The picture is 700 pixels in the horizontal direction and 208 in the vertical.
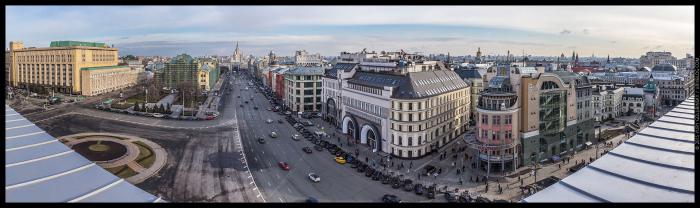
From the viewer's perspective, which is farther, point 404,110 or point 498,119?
point 404,110

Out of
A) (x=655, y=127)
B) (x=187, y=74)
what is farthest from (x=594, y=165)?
(x=187, y=74)

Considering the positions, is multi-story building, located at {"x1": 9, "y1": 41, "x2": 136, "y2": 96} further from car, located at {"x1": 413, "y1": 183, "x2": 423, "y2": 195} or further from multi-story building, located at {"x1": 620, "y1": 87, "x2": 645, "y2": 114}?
multi-story building, located at {"x1": 620, "y1": 87, "x2": 645, "y2": 114}

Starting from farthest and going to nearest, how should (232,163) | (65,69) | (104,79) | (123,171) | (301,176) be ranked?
(104,79)
(65,69)
(232,163)
(301,176)
(123,171)

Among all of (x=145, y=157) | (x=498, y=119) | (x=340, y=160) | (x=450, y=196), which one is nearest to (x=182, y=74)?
(x=145, y=157)

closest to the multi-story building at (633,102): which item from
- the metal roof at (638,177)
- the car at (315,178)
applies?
the metal roof at (638,177)

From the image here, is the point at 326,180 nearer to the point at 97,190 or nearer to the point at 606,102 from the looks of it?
the point at 97,190

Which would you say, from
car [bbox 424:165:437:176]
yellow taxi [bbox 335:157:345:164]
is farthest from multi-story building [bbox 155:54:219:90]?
car [bbox 424:165:437:176]
